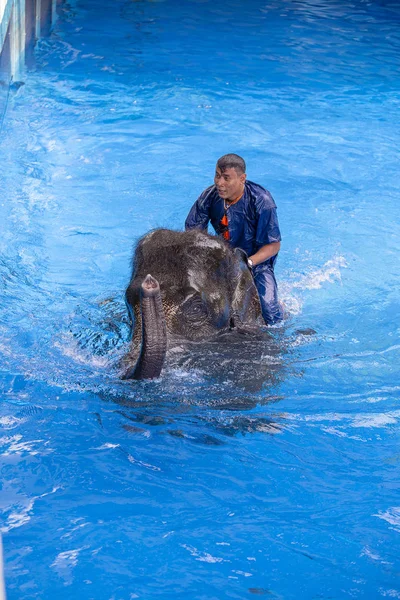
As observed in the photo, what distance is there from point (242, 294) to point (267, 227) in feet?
3.15

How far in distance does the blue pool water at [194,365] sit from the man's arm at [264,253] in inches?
27.1

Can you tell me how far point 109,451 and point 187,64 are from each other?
12219mm

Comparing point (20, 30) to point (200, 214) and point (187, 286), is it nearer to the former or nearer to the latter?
point (200, 214)

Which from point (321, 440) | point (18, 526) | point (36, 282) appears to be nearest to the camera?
point (18, 526)

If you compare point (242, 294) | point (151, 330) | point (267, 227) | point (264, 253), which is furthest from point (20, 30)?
point (151, 330)

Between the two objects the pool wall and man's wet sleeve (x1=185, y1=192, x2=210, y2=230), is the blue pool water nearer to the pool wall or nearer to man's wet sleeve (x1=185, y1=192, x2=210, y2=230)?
the pool wall

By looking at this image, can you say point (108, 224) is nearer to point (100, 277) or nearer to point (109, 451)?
point (100, 277)

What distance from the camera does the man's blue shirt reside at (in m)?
6.76

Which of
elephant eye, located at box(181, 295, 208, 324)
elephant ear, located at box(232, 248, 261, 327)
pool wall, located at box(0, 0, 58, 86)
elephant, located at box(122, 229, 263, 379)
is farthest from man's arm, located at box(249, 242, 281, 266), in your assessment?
pool wall, located at box(0, 0, 58, 86)

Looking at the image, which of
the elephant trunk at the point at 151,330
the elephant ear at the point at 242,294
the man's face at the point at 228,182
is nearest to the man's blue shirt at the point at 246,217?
the man's face at the point at 228,182

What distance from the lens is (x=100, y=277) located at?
8570 mm

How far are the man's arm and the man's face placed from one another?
0.53 meters

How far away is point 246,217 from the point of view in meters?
6.83

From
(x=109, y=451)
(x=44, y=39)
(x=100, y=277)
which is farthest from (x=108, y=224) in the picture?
(x=44, y=39)
